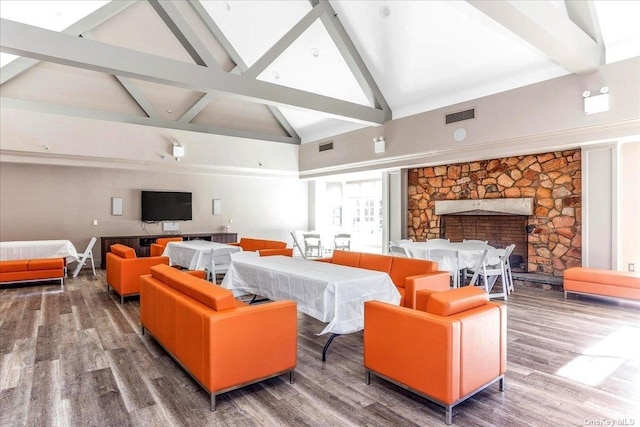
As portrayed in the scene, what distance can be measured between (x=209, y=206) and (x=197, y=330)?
7715 mm

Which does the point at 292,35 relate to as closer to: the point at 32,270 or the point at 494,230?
the point at 494,230

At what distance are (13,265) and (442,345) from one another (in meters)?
7.05

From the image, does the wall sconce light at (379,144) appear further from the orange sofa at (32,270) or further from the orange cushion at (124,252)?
the orange sofa at (32,270)

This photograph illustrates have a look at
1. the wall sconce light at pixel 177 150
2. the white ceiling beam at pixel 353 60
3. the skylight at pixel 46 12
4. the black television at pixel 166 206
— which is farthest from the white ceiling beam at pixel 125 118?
the white ceiling beam at pixel 353 60

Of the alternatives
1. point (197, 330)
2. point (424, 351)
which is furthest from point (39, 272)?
point (424, 351)

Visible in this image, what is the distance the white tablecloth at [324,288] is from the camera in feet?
10.6

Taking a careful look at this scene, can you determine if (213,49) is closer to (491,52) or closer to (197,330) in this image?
(491,52)

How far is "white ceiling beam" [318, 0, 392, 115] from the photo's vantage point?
691 centimetres

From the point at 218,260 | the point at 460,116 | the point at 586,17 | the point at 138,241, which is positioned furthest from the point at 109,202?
the point at 586,17

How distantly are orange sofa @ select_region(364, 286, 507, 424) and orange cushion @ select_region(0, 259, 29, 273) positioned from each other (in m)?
6.37

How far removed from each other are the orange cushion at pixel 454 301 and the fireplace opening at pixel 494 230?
4.87 m

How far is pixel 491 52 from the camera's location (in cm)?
577

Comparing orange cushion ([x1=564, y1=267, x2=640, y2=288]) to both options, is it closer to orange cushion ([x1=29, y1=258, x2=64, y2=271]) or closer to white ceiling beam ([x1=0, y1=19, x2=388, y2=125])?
white ceiling beam ([x1=0, y1=19, x2=388, y2=125])

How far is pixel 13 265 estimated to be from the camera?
611 centimetres
